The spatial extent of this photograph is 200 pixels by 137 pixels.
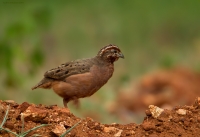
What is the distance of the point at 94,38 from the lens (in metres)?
17.8

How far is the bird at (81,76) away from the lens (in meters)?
10.2

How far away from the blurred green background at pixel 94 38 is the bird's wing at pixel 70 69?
8.29 feet

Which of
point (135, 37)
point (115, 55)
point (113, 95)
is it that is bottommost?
point (115, 55)

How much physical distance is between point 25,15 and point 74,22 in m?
4.69

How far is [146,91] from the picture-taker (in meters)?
15.9

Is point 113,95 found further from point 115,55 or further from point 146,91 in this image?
point 115,55

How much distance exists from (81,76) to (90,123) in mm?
2362

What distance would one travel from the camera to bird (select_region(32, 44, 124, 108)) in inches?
403

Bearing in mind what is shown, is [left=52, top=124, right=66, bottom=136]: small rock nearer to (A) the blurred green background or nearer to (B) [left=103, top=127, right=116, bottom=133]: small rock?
(B) [left=103, top=127, right=116, bottom=133]: small rock

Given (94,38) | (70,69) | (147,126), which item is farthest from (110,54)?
(94,38)

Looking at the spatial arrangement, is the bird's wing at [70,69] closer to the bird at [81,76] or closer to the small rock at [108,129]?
the bird at [81,76]

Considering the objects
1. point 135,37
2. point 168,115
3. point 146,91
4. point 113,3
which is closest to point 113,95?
point 146,91

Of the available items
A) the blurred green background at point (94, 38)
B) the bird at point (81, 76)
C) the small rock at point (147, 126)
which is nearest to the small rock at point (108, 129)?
the small rock at point (147, 126)

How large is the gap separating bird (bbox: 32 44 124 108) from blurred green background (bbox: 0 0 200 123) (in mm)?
2478
